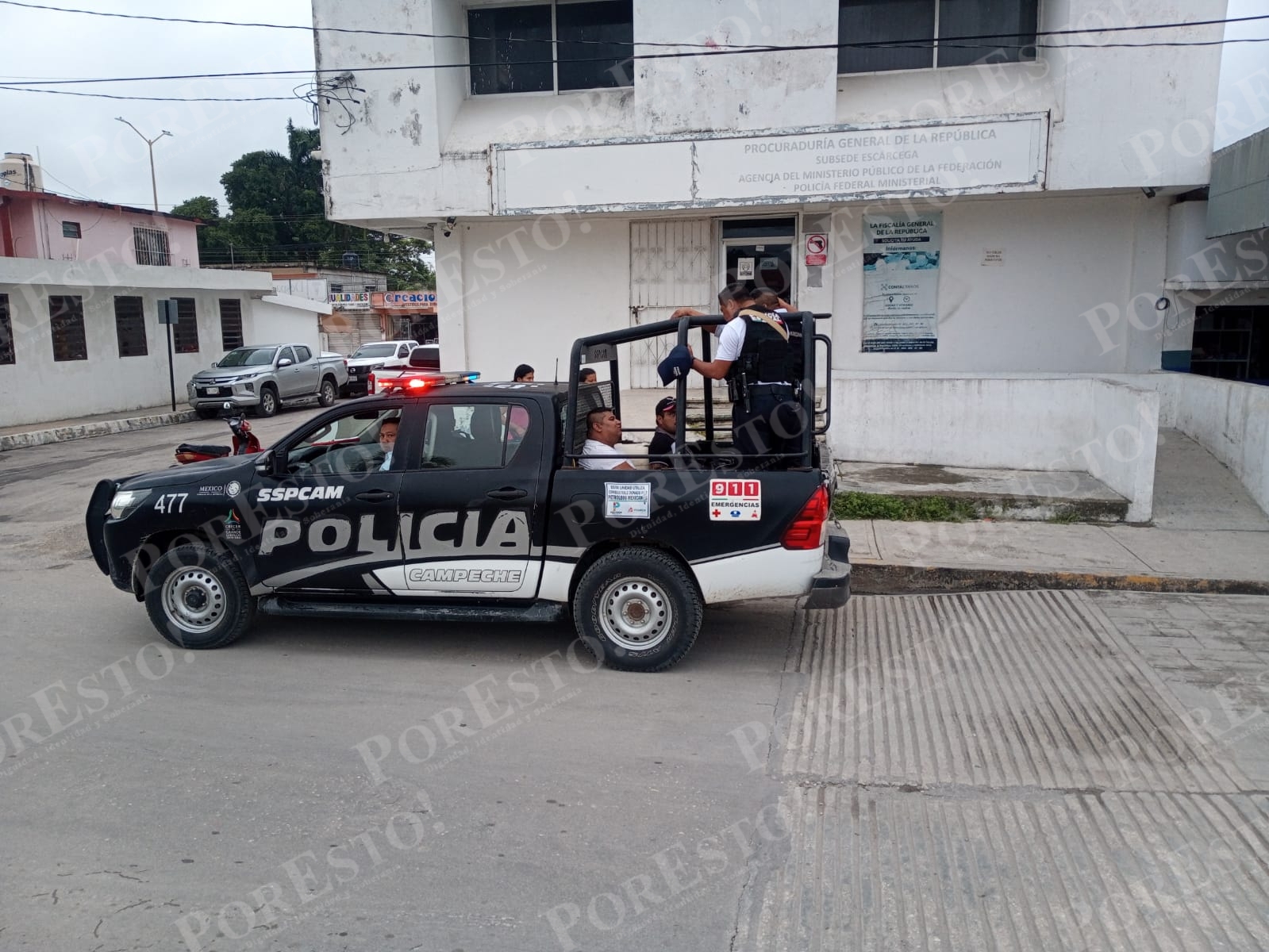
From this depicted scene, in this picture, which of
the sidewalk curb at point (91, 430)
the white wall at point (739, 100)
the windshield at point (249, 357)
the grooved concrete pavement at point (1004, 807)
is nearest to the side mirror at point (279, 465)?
the grooved concrete pavement at point (1004, 807)

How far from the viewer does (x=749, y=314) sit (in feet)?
20.1

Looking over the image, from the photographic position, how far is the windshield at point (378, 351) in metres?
29.1

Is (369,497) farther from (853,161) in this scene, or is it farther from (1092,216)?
(1092,216)

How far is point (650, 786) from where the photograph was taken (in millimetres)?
4402

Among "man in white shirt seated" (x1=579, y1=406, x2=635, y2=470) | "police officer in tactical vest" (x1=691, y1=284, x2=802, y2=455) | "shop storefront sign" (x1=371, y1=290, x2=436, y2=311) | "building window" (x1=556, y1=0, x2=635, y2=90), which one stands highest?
"building window" (x1=556, y1=0, x2=635, y2=90)

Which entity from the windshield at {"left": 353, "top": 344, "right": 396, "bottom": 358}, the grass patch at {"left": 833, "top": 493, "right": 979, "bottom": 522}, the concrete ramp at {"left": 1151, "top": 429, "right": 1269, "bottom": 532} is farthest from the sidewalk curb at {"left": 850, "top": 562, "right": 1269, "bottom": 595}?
the windshield at {"left": 353, "top": 344, "right": 396, "bottom": 358}

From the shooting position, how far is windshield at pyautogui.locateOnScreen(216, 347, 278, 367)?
22359 mm

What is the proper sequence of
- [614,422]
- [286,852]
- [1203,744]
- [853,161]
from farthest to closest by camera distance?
[853,161] → [614,422] → [1203,744] → [286,852]

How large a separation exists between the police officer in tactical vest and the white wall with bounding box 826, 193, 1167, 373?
8666 millimetres

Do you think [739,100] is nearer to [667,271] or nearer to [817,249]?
[817,249]

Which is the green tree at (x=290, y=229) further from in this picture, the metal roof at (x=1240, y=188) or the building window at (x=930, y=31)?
the metal roof at (x=1240, y=188)

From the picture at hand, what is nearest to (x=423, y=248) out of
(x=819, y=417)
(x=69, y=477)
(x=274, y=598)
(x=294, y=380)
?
(x=294, y=380)

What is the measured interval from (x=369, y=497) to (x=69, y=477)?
9.97 meters

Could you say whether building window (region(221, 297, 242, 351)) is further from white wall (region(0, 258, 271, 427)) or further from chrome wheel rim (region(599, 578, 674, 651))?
chrome wheel rim (region(599, 578, 674, 651))
